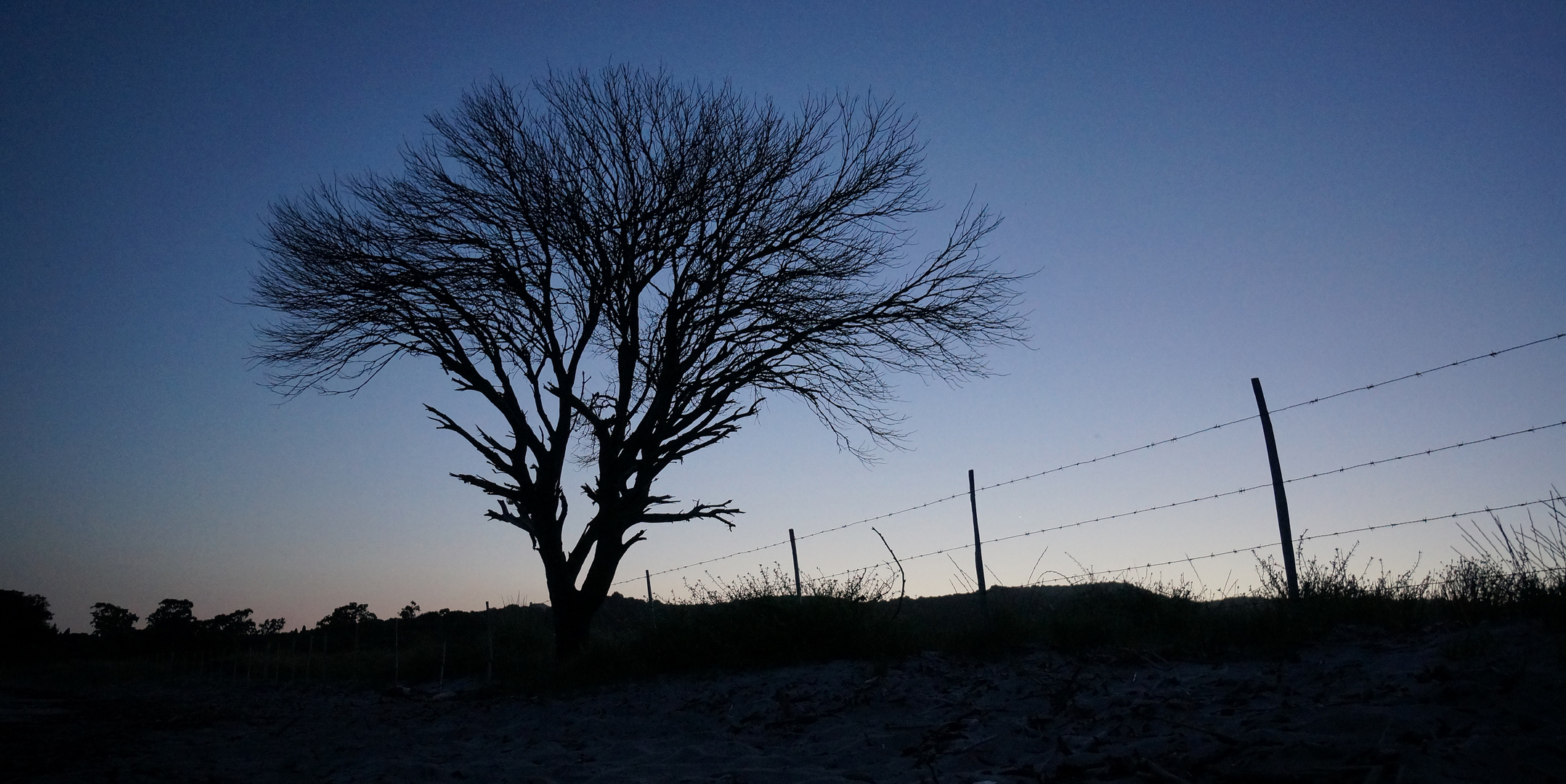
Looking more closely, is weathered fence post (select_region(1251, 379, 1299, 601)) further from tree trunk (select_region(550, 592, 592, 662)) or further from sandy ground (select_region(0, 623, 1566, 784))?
tree trunk (select_region(550, 592, 592, 662))

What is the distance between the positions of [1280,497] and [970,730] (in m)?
4.16

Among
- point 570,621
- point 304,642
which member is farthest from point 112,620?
point 570,621

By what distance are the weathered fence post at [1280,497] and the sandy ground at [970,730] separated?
4.19 ft

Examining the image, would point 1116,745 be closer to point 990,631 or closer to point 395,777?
point 990,631

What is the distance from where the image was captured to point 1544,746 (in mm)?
3002

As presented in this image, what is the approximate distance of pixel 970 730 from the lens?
4844 mm

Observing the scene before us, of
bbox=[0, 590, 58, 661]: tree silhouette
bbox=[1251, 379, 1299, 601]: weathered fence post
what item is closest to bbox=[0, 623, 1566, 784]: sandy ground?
bbox=[1251, 379, 1299, 601]: weathered fence post

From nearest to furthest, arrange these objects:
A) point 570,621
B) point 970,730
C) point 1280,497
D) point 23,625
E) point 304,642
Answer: point 970,730 < point 1280,497 < point 570,621 < point 304,642 < point 23,625

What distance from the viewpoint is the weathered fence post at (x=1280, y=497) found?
264 inches

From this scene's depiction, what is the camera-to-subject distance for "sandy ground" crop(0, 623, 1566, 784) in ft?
10.9

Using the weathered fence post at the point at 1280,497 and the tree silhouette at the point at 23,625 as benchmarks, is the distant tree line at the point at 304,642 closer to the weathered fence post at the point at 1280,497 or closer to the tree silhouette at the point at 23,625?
the tree silhouette at the point at 23,625

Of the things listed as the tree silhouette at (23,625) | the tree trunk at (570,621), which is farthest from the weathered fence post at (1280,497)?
the tree silhouette at (23,625)

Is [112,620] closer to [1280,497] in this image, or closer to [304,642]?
[304,642]

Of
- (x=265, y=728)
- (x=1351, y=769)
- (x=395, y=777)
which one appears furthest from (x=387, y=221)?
(x=1351, y=769)
